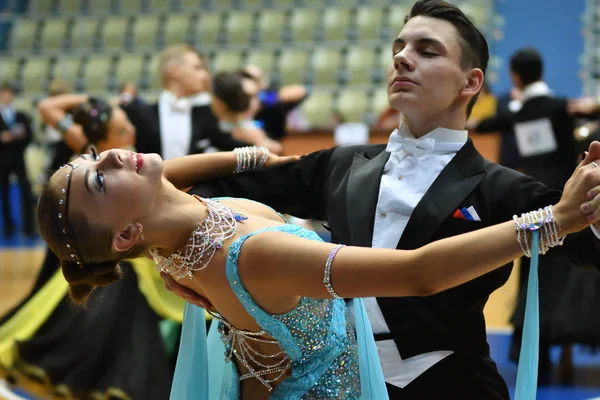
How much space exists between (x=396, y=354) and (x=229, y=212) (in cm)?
53

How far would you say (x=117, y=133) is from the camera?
4523 mm

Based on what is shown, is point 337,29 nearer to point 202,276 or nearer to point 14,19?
Answer: point 14,19

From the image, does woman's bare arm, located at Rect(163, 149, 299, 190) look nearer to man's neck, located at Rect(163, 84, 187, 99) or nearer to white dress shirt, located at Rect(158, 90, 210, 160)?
white dress shirt, located at Rect(158, 90, 210, 160)

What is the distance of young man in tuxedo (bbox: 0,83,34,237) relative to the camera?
35.6 feet

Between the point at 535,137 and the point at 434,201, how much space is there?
3.71 metres

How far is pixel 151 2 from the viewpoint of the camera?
1298 centimetres

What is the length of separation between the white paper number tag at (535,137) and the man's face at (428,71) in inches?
140

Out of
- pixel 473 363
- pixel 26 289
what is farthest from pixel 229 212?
pixel 26 289

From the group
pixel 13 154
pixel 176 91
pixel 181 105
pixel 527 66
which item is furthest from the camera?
pixel 13 154

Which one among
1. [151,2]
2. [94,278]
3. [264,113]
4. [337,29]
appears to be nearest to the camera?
[94,278]

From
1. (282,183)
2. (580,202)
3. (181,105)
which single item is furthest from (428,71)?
(181,105)

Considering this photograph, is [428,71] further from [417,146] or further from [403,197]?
[403,197]

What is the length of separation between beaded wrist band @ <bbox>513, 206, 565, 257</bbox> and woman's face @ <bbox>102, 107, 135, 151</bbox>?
3.28 metres

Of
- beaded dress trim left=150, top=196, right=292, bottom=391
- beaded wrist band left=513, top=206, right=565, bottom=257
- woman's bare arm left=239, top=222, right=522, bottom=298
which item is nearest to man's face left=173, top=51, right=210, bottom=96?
beaded dress trim left=150, top=196, right=292, bottom=391
